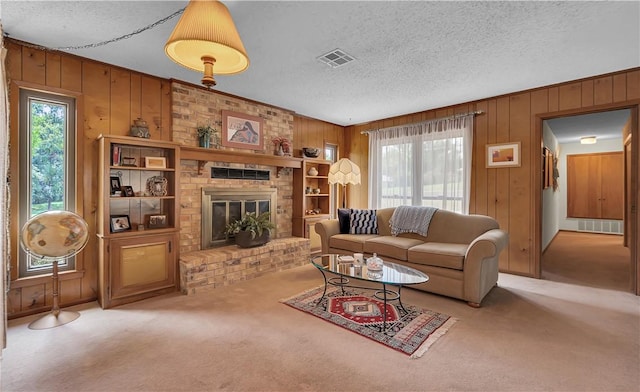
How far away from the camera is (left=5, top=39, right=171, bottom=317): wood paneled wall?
113 inches

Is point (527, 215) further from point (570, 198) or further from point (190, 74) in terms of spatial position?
point (570, 198)

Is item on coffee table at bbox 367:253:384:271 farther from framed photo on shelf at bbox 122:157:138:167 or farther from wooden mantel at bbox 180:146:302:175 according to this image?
framed photo on shelf at bbox 122:157:138:167

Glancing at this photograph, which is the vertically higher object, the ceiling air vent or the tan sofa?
the ceiling air vent

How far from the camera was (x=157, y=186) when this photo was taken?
3607 mm

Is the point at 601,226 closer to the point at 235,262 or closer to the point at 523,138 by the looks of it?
the point at 523,138

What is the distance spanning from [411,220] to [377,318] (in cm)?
205

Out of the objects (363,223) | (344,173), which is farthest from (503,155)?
(344,173)

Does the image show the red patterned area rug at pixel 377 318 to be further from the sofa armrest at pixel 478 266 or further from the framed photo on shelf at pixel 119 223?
the framed photo on shelf at pixel 119 223

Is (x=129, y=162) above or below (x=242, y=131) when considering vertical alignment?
below

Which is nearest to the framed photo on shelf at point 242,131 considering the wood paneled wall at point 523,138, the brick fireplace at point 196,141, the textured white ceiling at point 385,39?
the brick fireplace at point 196,141

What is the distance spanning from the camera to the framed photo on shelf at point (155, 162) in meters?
3.50

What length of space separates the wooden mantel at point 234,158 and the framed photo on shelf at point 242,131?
25cm

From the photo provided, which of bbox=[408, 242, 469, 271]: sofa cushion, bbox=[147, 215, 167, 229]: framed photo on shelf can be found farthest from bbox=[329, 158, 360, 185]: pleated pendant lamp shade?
bbox=[147, 215, 167, 229]: framed photo on shelf

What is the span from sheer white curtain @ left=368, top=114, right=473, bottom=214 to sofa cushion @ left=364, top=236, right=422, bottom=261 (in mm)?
1235
